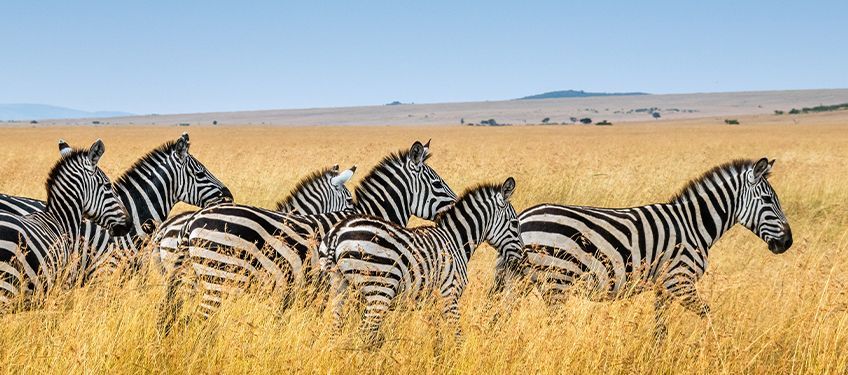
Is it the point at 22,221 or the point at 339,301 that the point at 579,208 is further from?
the point at 22,221

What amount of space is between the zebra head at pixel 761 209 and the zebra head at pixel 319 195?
11.9 feet

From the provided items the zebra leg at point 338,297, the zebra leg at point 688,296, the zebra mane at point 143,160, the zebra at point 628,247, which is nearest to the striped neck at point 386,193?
the zebra at point 628,247

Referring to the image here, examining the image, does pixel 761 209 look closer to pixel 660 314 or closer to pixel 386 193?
pixel 660 314

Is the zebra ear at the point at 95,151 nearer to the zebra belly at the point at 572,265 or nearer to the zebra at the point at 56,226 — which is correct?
the zebra at the point at 56,226

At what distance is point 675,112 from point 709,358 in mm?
200059

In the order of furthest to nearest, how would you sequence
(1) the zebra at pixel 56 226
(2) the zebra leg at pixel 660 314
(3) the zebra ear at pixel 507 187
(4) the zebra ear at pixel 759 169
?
(4) the zebra ear at pixel 759 169 < (3) the zebra ear at pixel 507 187 < (2) the zebra leg at pixel 660 314 < (1) the zebra at pixel 56 226

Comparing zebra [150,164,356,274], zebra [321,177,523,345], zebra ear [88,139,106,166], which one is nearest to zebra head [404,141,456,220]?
zebra [150,164,356,274]

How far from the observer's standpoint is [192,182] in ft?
28.3

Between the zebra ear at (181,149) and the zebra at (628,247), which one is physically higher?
the zebra ear at (181,149)

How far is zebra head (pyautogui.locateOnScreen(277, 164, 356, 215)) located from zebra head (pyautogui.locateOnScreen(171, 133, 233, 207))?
723 mm

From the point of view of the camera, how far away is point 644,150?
129 feet

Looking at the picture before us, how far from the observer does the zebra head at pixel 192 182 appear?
852 cm

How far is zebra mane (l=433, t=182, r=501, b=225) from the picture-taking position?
6722mm

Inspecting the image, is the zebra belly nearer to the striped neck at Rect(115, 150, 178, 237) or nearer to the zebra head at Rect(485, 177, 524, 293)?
the zebra head at Rect(485, 177, 524, 293)
